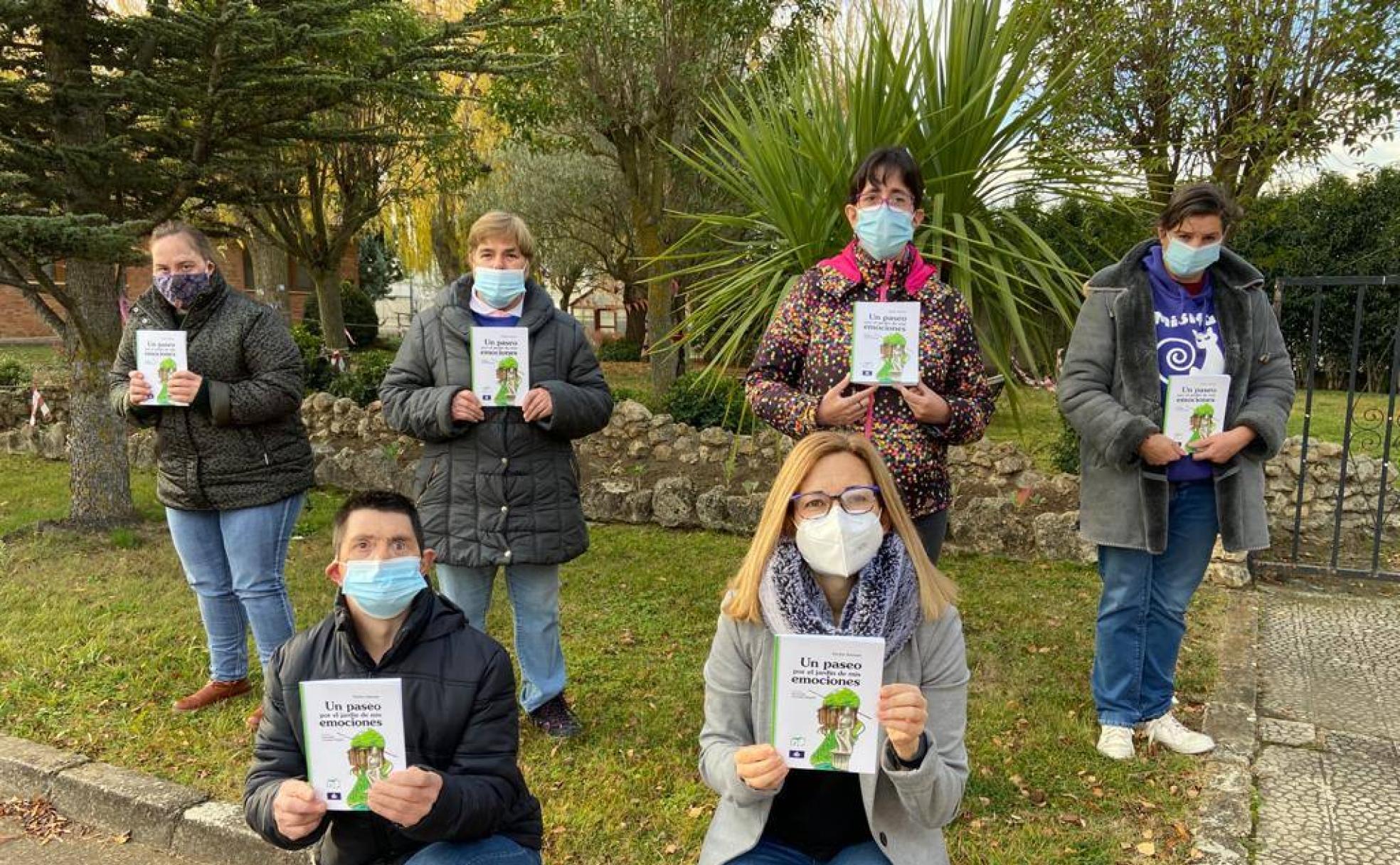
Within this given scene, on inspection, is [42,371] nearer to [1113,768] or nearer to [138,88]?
[138,88]

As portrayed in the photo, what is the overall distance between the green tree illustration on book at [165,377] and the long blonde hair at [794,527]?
255 centimetres

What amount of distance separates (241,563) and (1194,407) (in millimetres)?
3713

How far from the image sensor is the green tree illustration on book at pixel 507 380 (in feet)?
10.9

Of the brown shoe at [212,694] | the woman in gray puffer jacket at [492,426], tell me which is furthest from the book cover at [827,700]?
the brown shoe at [212,694]

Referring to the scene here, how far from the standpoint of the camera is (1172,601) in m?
3.50

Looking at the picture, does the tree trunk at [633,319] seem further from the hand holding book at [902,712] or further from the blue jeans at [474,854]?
the hand holding book at [902,712]

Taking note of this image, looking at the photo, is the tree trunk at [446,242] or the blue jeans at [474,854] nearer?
the blue jeans at [474,854]

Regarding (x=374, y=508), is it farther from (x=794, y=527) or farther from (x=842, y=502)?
(x=842, y=502)

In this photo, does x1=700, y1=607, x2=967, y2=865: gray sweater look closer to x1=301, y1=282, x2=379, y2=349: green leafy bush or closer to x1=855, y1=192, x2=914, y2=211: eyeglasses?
x1=855, y1=192, x2=914, y2=211: eyeglasses

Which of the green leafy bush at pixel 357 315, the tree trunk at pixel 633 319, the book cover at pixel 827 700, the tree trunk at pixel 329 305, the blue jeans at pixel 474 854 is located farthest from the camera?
the green leafy bush at pixel 357 315

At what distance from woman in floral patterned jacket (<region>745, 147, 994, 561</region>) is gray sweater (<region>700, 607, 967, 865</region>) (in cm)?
92

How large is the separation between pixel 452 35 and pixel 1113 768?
5791 mm

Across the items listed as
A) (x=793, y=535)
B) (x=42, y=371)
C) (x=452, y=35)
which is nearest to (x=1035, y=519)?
(x=793, y=535)

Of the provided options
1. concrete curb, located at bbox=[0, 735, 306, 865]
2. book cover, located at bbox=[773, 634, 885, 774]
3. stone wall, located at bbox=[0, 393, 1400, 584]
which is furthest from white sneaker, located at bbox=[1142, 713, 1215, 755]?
concrete curb, located at bbox=[0, 735, 306, 865]
